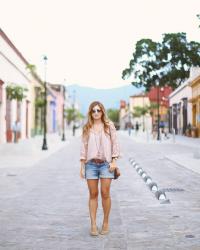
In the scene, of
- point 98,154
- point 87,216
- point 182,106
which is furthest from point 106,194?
point 182,106

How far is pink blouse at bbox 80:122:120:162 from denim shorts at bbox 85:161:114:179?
0.27 ft

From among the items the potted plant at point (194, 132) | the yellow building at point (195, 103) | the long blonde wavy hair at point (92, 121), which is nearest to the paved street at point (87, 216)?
the long blonde wavy hair at point (92, 121)

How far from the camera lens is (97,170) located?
6.14 metres

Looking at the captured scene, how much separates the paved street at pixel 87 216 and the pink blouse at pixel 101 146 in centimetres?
106

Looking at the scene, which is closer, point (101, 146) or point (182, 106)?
point (101, 146)

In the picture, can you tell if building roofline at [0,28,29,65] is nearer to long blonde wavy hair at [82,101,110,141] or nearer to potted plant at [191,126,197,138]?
potted plant at [191,126,197,138]

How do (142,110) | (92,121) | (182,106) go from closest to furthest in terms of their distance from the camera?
1. (92,121)
2. (182,106)
3. (142,110)

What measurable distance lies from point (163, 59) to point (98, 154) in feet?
176

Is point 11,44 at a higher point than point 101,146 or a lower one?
higher

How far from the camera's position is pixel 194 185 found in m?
11.7

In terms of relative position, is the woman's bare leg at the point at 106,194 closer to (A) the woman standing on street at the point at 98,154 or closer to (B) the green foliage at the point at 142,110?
(A) the woman standing on street at the point at 98,154

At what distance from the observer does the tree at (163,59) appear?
57.1 m

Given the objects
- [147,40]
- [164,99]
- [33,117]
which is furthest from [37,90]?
[164,99]

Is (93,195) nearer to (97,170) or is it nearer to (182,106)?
(97,170)
